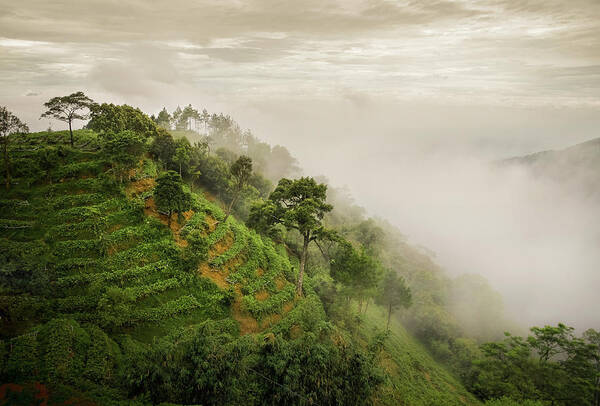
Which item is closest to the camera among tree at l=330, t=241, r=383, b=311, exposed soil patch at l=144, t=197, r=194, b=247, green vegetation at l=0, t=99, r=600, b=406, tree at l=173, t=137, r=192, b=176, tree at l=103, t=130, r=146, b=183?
green vegetation at l=0, t=99, r=600, b=406

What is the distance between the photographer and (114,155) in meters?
33.6

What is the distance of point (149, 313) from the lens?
2334 cm

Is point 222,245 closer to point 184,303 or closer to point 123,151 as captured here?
point 184,303

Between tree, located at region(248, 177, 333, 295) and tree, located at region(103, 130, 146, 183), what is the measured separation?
17.2m

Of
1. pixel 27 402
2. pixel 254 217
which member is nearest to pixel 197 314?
pixel 254 217

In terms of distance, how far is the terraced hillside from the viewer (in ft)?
72.1

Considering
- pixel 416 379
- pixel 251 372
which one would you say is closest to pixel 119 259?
pixel 251 372

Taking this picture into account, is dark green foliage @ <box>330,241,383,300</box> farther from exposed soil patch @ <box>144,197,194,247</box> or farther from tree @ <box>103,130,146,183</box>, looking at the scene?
tree @ <box>103,130,146,183</box>

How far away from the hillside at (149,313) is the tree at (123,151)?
4.97 feet

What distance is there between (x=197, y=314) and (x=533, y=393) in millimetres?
40450

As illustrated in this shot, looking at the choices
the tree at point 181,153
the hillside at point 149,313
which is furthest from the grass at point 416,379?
the tree at point 181,153

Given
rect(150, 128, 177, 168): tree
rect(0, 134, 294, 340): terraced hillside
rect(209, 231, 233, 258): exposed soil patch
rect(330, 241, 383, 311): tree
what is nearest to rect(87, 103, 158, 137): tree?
rect(150, 128, 177, 168): tree

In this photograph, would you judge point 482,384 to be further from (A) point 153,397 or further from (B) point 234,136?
(B) point 234,136

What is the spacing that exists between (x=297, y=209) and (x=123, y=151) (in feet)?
73.5
